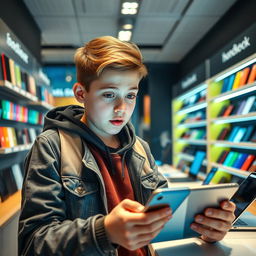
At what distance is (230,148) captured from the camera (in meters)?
4.38

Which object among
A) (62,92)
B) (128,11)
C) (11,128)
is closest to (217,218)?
(11,128)

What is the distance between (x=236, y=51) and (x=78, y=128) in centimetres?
320

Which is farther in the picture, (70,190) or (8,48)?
(8,48)

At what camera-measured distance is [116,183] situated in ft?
3.78

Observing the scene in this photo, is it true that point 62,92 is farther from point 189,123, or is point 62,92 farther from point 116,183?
point 116,183

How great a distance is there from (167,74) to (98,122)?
699 centimetres

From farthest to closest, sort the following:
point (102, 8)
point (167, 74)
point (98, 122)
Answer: point (167, 74) < point (102, 8) < point (98, 122)

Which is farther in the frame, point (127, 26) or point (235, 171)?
point (127, 26)

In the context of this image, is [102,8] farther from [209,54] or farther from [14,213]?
[14,213]

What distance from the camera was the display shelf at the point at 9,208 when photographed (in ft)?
7.11

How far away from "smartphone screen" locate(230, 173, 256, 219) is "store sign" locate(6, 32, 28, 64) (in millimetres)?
2806

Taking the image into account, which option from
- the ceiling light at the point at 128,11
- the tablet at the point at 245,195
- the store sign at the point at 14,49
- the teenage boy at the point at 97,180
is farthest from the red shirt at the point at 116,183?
the ceiling light at the point at 128,11

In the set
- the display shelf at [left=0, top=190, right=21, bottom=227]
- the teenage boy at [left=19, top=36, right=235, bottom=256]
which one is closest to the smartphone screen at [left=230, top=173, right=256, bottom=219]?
the teenage boy at [left=19, top=36, right=235, bottom=256]

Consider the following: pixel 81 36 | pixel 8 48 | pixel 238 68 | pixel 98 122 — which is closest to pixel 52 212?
pixel 98 122
